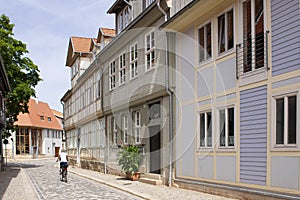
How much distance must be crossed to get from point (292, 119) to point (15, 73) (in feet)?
85.8

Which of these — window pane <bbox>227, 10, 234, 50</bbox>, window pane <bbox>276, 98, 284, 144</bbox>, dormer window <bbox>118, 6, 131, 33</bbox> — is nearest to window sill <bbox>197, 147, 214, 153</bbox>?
Answer: window pane <bbox>227, 10, 234, 50</bbox>

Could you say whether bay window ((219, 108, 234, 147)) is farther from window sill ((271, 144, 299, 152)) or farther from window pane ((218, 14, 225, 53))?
window sill ((271, 144, 299, 152))

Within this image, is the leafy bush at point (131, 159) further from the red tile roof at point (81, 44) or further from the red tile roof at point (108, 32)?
the red tile roof at point (81, 44)

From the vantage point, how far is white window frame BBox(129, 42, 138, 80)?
65.5 feet

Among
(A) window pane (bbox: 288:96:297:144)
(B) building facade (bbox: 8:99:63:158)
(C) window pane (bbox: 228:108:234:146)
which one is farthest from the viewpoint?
(B) building facade (bbox: 8:99:63:158)

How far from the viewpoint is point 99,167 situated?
27.3m

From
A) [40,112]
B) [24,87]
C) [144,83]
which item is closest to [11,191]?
[144,83]

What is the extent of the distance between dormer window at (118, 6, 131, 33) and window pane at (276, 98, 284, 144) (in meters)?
13.5

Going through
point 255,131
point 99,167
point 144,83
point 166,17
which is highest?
point 166,17

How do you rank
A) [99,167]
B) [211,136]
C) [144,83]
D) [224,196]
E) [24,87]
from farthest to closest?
[24,87]
[99,167]
[144,83]
[211,136]
[224,196]

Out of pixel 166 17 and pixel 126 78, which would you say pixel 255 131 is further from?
pixel 126 78

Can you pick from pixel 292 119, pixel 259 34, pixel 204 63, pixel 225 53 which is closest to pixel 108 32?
pixel 204 63

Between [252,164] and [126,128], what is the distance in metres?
11.9

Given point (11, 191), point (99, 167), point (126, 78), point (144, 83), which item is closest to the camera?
point (11, 191)
